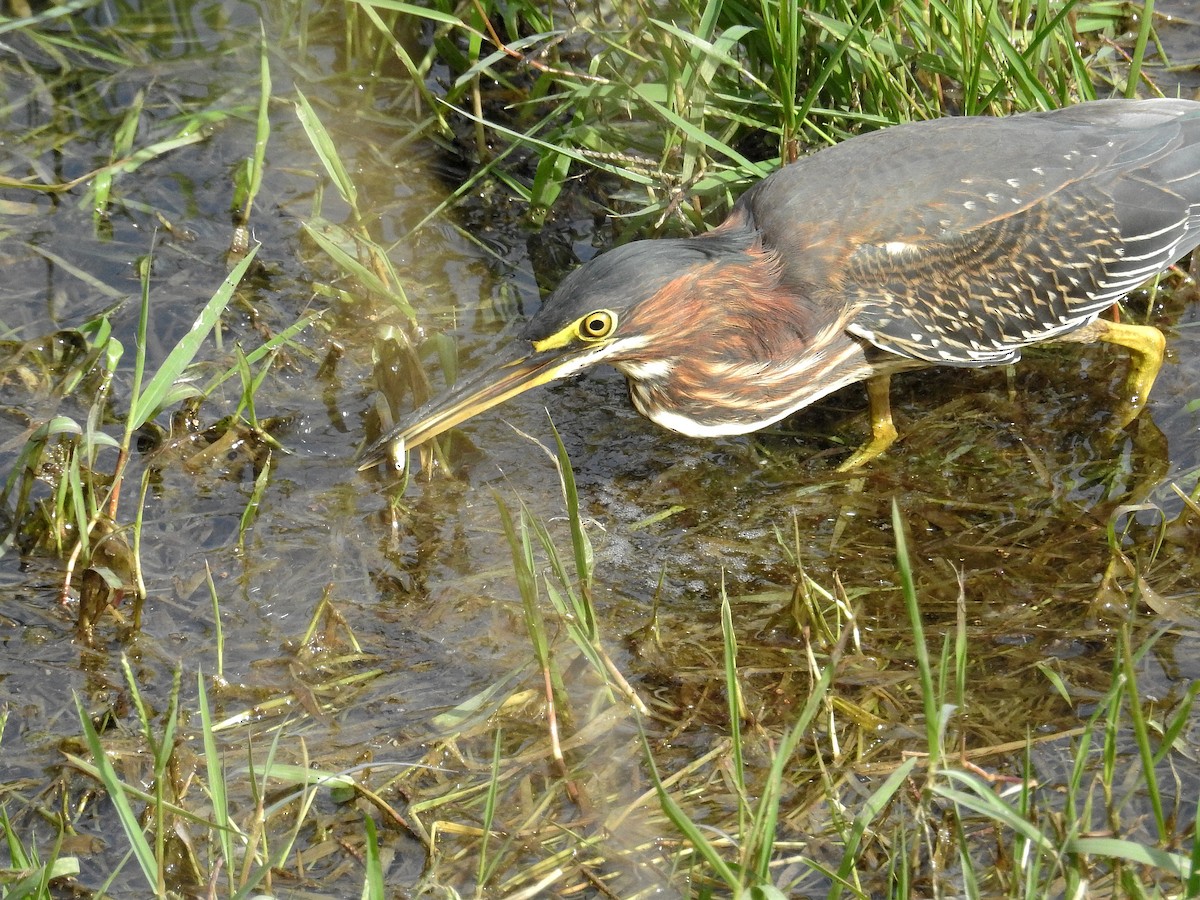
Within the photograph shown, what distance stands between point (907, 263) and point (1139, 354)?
1.04m

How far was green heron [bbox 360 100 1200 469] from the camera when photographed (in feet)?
15.9

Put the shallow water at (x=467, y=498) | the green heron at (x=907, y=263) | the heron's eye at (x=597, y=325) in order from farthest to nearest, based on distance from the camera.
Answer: the green heron at (x=907, y=263) < the heron's eye at (x=597, y=325) < the shallow water at (x=467, y=498)

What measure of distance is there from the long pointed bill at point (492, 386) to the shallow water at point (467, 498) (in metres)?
0.25

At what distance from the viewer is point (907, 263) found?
4934 mm

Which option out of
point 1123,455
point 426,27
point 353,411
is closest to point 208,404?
point 353,411

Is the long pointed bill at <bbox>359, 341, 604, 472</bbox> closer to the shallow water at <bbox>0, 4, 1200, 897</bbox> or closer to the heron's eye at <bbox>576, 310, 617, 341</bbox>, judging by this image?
A: the heron's eye at <bbox>576, 310, 617, 341</bbox>

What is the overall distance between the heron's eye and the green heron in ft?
0.27

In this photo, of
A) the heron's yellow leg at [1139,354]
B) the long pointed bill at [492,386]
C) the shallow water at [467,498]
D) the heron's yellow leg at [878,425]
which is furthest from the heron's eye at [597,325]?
the heron's yellow leg at [1139,354]

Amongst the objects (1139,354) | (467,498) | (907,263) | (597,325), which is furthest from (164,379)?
(1139,354)

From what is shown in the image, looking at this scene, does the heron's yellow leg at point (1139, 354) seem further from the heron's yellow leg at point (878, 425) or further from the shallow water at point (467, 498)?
the heron's yellow leg at point (878, 425)

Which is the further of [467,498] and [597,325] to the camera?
[467,498]

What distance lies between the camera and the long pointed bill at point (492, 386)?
4.49 m

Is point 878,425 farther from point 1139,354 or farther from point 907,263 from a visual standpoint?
point 1139,354

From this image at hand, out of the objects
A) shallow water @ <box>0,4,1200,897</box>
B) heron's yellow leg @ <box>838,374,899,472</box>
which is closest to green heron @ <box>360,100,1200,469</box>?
heron's yellow leg @ <box>838,374,899,472</box>
